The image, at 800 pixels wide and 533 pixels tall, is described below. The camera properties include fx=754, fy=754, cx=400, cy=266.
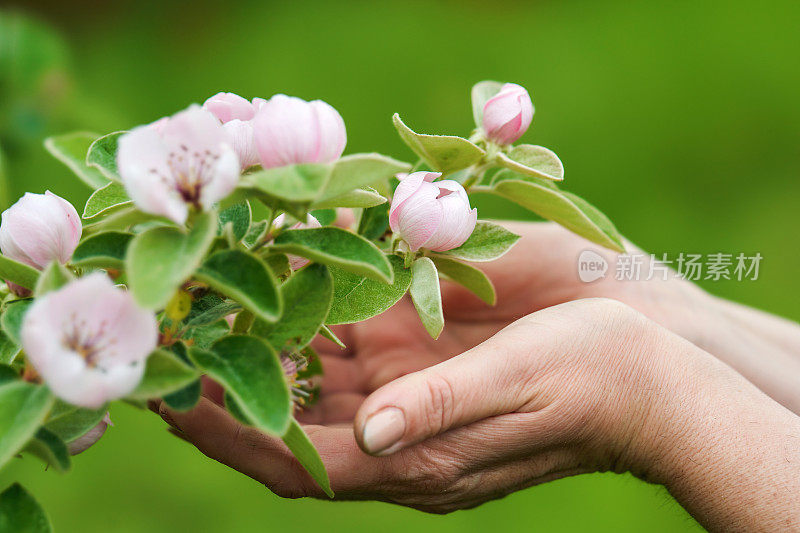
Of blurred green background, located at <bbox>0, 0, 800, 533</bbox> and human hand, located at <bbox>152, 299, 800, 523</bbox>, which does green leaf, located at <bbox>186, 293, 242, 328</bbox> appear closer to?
human hand, located at <bbox>152, 299, 800, 523</bbox>

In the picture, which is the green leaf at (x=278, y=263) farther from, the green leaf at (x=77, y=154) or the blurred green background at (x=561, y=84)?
the blurred green background at (x=561, y=84)

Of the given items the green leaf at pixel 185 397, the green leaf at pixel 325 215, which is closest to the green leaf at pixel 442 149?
the green leaf at pixel 325 215

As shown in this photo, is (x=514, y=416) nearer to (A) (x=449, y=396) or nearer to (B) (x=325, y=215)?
(A) (x=449, y=396)

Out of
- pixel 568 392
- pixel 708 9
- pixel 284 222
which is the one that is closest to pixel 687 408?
pixel 568 392

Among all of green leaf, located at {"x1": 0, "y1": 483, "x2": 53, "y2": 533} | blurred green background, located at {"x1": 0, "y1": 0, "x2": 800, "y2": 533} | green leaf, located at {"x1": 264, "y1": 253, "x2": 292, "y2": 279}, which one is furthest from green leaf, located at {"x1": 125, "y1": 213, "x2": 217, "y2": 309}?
blurred green background, located at {"x1": 0, "y1": 0, "x2": 800, "y2": 533}

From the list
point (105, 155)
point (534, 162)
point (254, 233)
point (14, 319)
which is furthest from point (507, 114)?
point (14, 319)
